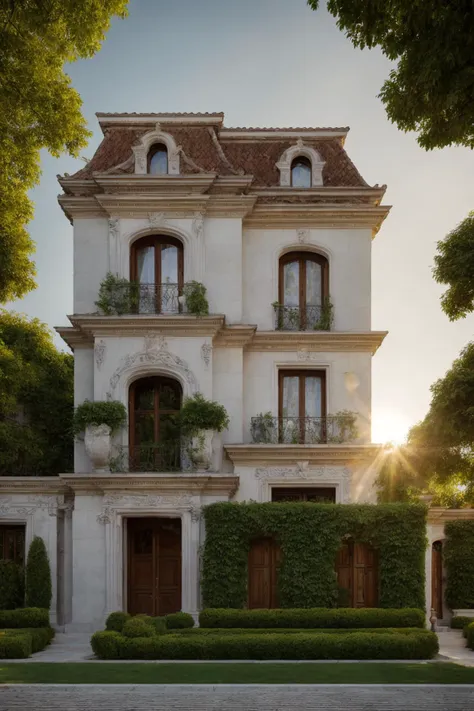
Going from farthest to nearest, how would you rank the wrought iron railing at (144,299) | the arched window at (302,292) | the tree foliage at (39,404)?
the tree foliage at (39,404)
the arched window at (302,292)
the wrought iron railing at (144,299)

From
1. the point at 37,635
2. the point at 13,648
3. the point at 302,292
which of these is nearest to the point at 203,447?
the point at 302,292

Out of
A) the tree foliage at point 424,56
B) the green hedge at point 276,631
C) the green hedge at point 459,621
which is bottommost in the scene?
the green hedge at point 459,621

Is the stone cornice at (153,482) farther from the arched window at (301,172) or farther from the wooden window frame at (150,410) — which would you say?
the arched window at (301,172)

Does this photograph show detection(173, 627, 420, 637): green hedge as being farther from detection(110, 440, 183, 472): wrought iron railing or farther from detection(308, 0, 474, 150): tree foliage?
detection(308, 0, 474, 150): tree foliage

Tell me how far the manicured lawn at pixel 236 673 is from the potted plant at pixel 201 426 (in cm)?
748

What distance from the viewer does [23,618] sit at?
23.2m

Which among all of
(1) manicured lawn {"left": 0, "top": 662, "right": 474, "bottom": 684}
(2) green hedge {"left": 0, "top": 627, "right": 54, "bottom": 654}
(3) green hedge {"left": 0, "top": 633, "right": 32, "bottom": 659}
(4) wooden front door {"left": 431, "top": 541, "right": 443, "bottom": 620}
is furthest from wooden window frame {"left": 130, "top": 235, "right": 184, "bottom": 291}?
(1) manicured lawn {"left": 0, "top": 662, "right": 474, "bottom": 684}

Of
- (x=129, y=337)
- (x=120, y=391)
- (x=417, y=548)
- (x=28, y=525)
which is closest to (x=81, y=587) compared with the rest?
(x=28, y=525)

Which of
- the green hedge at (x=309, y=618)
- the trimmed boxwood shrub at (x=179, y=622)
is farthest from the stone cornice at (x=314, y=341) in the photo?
the trimmed boxwood shrub at (x=179, y=622)

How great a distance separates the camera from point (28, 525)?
25953 millimetres

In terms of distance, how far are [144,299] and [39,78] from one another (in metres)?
9.77

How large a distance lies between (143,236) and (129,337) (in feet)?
10.6

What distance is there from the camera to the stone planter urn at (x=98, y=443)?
81.6 ft

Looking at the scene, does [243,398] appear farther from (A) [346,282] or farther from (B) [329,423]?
(A) [346,282]
